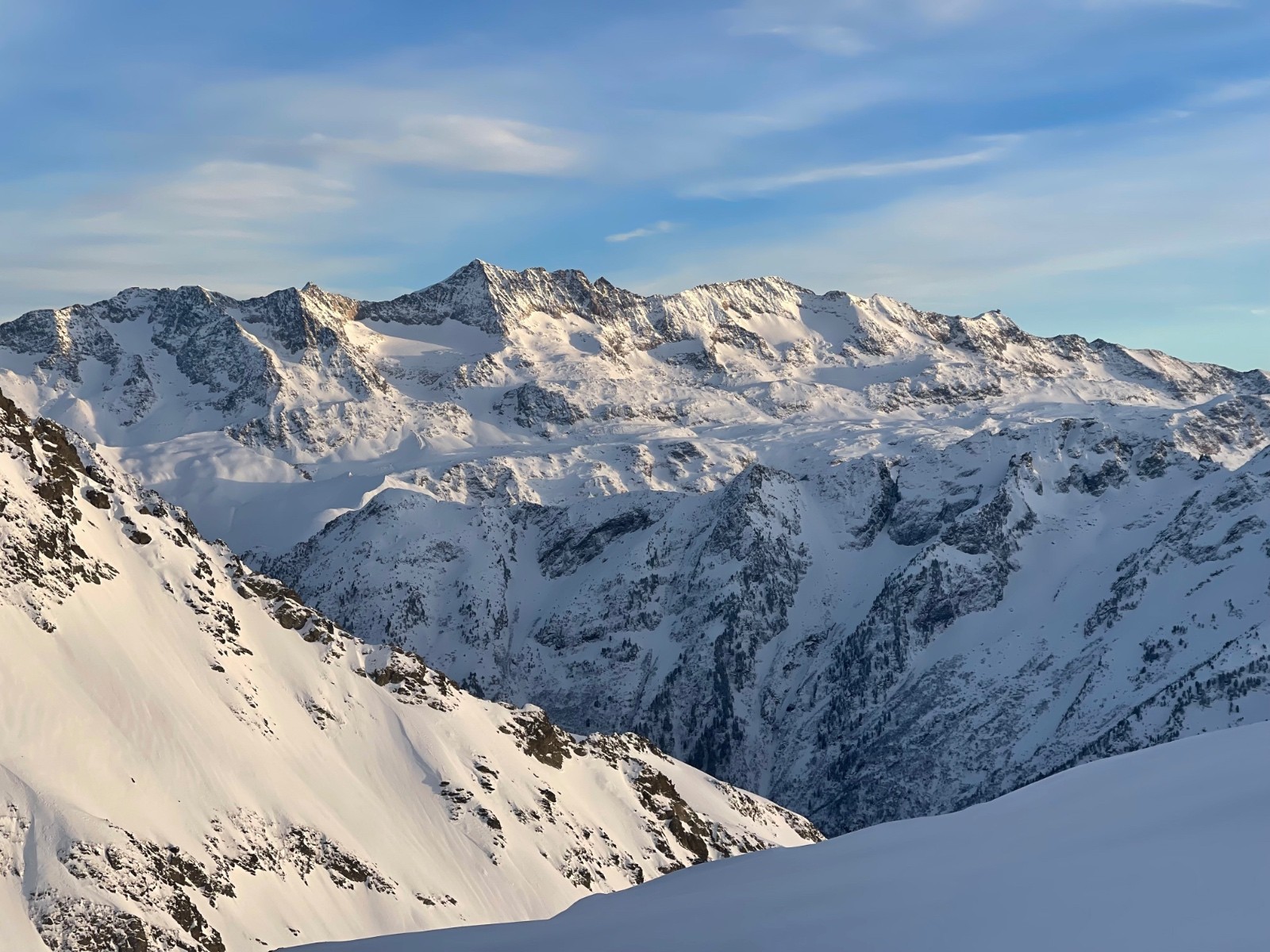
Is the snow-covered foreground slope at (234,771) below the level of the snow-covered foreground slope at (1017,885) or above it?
below

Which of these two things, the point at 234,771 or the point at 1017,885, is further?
the point at 234,771

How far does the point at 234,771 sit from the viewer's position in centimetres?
10406

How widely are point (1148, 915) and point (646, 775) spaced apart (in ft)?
438

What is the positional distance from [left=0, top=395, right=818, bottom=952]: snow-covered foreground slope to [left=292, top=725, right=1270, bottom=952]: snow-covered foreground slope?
6485 cm

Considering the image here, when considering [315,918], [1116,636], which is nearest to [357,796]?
[315,918]

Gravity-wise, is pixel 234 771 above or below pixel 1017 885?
below

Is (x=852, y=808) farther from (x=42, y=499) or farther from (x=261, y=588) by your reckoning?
(x=42, y=499)

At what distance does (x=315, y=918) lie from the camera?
96500 millimetres

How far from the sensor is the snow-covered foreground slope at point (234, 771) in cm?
8425

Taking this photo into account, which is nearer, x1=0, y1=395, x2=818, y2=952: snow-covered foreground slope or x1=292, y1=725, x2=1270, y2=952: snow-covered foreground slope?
x1=292, y1=725, x2=1270, y2=952: snow-covered foreground slope

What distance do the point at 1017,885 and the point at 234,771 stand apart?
95.9 m

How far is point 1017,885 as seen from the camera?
61.0 feet

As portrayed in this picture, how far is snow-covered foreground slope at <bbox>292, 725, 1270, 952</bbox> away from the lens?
53.5 ft

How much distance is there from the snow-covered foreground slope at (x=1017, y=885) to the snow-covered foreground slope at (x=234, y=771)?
64.8 meters
